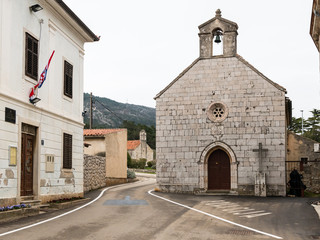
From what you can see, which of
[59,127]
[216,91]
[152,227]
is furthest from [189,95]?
[152,227]

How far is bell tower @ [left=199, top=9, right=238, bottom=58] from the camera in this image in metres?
26.5

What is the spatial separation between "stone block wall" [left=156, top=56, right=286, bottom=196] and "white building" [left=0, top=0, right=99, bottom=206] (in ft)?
24.5

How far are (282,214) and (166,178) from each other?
12.5 m

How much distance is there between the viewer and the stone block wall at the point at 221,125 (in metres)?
25.1

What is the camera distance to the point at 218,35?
27.0 meters

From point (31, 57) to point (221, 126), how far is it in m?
13.5

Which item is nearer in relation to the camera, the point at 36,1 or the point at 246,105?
the point at 36,1

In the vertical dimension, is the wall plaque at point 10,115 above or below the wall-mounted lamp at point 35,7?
below

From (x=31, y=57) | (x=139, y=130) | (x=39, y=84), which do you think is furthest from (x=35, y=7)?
(x=139, y=130)

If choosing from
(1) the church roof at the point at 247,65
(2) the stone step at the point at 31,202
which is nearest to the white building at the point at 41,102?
(2) the stone step at the point at 31,202

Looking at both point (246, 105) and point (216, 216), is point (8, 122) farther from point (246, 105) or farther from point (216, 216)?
point (246, 105)

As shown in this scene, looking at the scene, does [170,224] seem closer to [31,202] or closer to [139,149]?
[31,202]

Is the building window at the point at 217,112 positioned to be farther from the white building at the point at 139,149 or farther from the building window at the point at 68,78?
the white building at the point at 139,149

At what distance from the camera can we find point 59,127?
17891 millimetres
